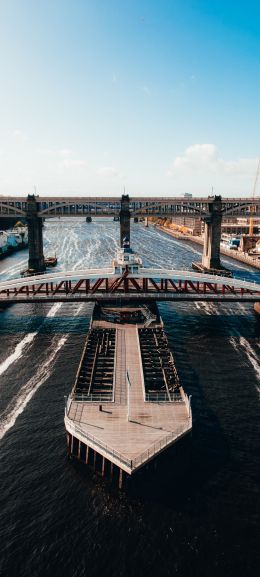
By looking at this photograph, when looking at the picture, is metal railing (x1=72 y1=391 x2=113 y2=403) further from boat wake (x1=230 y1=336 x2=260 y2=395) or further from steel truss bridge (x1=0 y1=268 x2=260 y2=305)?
steel truss bridge (x1=0 y1=268 x2=260 y2=305)

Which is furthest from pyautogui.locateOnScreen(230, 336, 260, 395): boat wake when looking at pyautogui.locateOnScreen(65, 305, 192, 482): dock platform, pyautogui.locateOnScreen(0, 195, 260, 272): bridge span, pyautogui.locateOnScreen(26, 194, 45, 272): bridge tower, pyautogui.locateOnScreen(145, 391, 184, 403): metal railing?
pyautogui.locateOnScreen(26, 194, 45, 272): bridge tower

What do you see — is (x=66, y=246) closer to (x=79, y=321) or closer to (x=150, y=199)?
(x=150, y=199)

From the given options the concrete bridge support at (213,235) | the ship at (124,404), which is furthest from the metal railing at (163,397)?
the concrete bridge support at (213,235)

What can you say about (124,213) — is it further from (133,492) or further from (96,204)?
(133,492)

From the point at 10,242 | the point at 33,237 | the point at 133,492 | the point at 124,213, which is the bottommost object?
the point at 133,492

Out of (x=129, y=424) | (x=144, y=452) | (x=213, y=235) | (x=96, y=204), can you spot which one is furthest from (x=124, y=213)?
(x=144, y=452)

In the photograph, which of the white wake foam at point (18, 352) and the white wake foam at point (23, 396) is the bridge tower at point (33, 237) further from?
the white wake foam at point (23, 396)

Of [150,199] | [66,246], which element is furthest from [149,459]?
[66,246]
